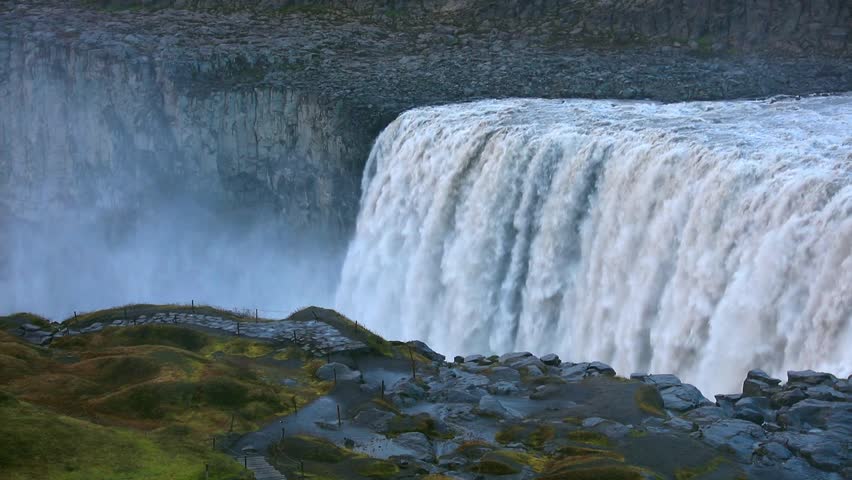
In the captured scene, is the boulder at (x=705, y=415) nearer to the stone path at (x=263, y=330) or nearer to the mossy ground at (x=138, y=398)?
the mossy ground at (x=138, y=398)

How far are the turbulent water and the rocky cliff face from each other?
17.0ft

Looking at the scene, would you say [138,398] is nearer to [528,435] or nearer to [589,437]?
[528,435]

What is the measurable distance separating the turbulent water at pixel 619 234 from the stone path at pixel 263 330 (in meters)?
10.1

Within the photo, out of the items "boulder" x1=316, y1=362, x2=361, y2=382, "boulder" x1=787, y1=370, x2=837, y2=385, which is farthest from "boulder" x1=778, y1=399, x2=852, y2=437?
"boulder" x1=316, y1=362, x2=361, y2=382

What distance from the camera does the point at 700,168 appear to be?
117 feet

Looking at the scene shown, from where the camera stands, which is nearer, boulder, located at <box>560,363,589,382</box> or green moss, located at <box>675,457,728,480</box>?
green moss, located at <box>675,457,728,480</box>

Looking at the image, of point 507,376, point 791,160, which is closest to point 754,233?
point 791,160

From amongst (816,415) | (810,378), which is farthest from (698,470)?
(810,378)

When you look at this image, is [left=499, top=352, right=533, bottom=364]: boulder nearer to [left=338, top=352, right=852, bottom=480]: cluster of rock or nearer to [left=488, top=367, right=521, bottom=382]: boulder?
[left=338, top=352, right=852, bottom=480]: cluster of rock

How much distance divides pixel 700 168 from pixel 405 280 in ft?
60.4

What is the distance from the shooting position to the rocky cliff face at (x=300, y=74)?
56656 millimetres

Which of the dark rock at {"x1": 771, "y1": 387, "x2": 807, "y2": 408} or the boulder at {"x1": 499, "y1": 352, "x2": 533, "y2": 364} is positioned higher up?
the dark rock at {"x1": 771, "y1": 387, "x2": 807, "y2": 408}

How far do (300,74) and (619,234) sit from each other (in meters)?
29.2

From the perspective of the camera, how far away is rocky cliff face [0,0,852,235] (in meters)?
56.7
